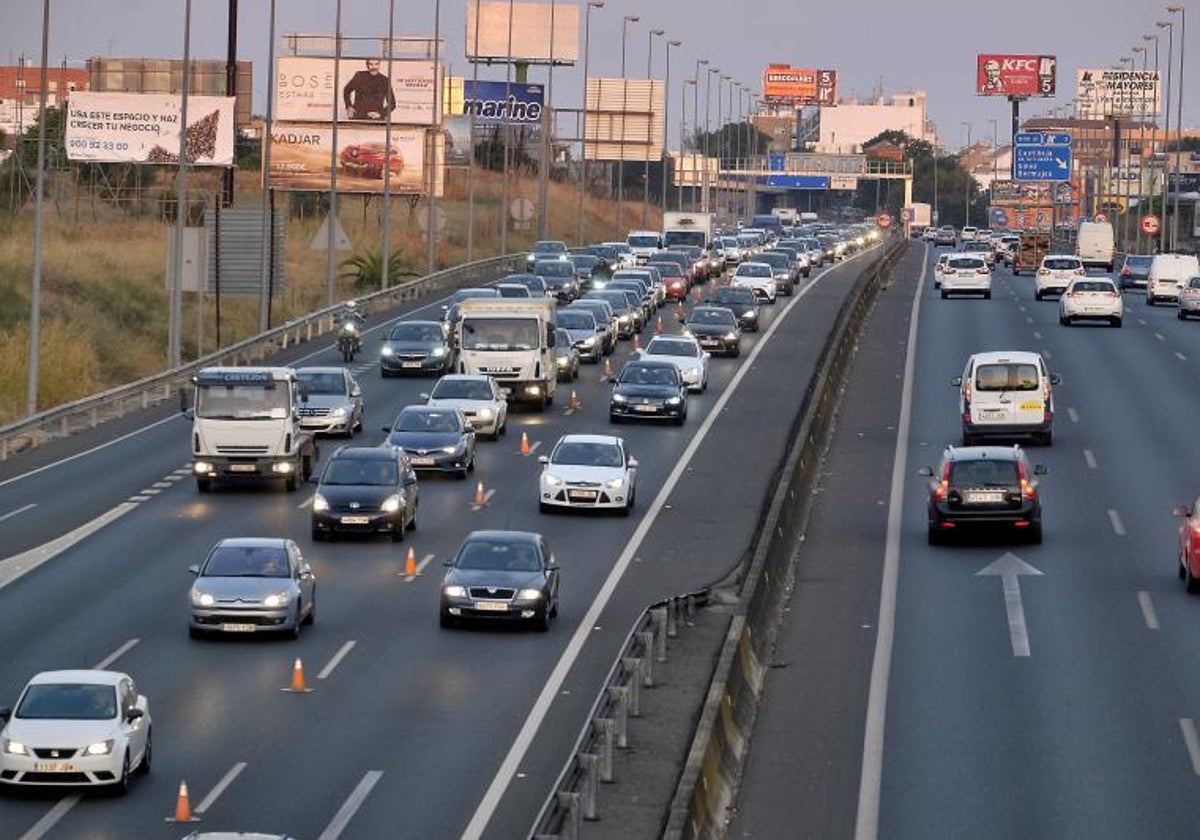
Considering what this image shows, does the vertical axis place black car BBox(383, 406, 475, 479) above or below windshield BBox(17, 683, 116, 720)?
above

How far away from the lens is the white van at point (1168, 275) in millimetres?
94875

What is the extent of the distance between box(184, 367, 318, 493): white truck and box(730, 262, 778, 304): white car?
44072 millimetres

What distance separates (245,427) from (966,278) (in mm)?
50551

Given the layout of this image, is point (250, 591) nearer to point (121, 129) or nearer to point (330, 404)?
point (330, 404)

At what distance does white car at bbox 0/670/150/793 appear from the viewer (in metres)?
24.7

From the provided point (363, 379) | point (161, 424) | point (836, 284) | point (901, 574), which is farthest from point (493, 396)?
point (836, 284)

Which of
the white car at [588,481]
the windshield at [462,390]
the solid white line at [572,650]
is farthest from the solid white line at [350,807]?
the windshield at [462,390]

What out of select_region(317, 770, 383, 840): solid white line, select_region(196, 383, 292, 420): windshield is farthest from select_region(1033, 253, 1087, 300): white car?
select_region(317, 770, 383, 840): solid white line

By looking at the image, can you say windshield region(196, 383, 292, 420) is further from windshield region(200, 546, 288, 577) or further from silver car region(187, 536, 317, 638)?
windshield region(200, 546, 288, 577)

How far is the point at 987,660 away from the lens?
32406mm

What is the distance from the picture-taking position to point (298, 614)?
3334cm

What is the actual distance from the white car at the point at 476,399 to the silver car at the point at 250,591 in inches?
808

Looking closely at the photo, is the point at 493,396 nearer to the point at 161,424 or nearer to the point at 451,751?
the point at 161,424

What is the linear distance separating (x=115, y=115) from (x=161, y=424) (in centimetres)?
4990
